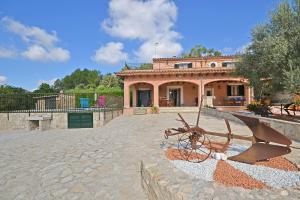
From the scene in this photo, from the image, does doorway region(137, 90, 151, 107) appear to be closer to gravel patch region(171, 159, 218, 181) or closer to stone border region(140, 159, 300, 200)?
gravel patch region(171, 159, 218, 181)

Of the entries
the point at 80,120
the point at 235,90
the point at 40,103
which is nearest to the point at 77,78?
the point at 235,90

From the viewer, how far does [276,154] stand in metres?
4.37

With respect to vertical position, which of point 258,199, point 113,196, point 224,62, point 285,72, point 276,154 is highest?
point 224,62

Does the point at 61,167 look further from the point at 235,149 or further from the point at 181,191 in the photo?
the point at 235,149

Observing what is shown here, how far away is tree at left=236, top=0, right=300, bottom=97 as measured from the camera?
28.7 ft

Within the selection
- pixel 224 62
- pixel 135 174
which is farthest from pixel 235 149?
pixel 224 62

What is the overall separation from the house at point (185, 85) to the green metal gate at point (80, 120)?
771cm

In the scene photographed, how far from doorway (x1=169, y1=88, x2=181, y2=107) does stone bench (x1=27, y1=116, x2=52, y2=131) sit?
13.9m

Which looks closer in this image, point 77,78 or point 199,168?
point 199,168

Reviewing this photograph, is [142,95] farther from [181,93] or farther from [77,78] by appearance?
[77,78]

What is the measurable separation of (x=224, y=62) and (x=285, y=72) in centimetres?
1636

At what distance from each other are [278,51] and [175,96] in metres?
15.8

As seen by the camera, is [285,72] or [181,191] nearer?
[181,191]

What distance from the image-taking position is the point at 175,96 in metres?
24.5
